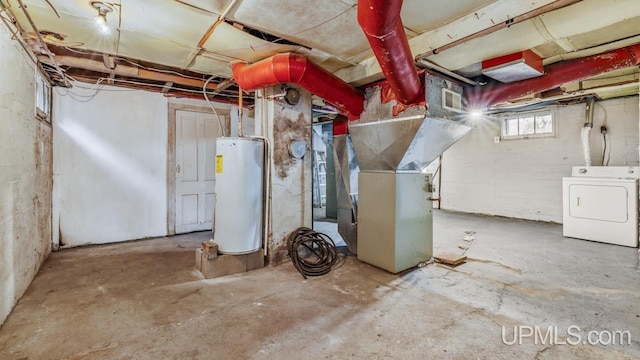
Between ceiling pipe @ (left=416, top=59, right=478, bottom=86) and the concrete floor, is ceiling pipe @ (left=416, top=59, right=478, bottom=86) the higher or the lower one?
the higher one

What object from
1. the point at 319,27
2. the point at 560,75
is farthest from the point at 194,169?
the point at 560,75

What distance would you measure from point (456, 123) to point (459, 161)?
413 cm

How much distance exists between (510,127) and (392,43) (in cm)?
533

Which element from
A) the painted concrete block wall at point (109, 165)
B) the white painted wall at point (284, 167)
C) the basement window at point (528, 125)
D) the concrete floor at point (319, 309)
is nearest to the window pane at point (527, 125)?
the basement window at point (528, 125)

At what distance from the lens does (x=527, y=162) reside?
554cm

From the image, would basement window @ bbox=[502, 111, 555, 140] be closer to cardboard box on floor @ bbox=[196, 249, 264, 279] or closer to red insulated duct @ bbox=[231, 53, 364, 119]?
red insulated duct @ bbox=[231, 53, 364, 119]

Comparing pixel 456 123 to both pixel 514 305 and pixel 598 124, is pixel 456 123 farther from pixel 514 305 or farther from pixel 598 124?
pixel 598 124

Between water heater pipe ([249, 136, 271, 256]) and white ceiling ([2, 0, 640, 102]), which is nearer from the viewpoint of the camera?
white ceiling ([2, 0, 640, 102])

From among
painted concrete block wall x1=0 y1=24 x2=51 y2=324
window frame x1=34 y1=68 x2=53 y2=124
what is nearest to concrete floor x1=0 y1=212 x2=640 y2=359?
painted concrete block wall x1=0 y1=24 x2=51 y2=324

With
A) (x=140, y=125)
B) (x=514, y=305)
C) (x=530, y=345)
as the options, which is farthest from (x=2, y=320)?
(x=514, y=305)

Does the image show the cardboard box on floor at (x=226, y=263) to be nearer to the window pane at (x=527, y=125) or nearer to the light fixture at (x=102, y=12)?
the light fixture at (x=102, y=12)

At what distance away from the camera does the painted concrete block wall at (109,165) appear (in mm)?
3783

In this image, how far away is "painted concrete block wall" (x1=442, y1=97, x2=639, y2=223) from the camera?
183 inches

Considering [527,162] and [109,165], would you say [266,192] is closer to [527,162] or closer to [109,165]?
[109,165]
